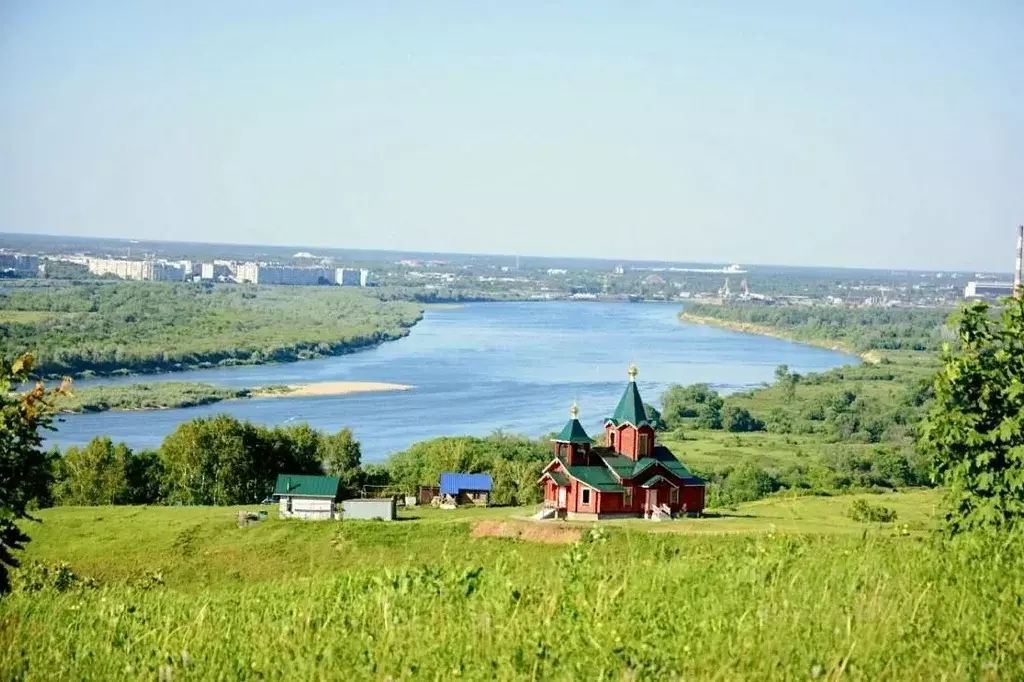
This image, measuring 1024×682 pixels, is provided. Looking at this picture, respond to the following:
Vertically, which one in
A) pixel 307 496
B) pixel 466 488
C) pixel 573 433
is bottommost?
pixel 466 488

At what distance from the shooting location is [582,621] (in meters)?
3.36

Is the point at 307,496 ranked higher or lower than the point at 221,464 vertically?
higher

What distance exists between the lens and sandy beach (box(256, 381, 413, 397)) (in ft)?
119

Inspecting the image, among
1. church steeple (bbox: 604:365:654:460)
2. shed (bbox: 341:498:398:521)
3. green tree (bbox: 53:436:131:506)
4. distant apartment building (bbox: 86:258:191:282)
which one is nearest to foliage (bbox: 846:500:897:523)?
church steeple (bbox: 604:365:654:460)

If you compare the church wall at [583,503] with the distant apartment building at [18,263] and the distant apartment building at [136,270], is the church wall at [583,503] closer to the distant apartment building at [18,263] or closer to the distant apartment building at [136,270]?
the distant apartment building at [18,263]

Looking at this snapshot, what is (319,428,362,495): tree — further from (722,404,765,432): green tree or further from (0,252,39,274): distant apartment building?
(0,252,39,274): distant apartment building

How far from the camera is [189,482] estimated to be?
19719 mm

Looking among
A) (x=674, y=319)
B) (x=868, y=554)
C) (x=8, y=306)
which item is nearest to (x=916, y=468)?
(x=868, y=554)

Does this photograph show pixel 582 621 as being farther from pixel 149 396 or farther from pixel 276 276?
pixel 276 276

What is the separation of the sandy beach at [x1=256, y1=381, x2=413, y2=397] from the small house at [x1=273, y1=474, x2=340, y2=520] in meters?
19.5

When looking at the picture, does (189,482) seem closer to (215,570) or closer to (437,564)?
(215,570)

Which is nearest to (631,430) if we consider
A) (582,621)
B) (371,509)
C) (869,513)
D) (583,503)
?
(583,503)

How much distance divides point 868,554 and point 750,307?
8052 cm

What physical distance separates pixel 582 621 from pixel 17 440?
3.00 metres
